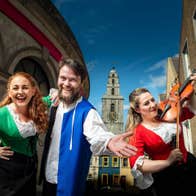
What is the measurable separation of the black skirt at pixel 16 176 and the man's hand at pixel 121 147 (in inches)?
34.1

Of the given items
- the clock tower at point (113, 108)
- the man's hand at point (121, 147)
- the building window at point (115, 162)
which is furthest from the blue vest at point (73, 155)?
the clock tower at point (113, 108)

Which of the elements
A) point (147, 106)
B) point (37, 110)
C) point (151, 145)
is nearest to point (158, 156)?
point (151, 145)

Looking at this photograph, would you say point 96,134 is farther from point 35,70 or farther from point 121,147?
point 35,70

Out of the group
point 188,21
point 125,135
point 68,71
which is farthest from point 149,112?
point 188,21

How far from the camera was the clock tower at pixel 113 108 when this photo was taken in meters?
65.9

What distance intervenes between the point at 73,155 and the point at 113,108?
66457mm

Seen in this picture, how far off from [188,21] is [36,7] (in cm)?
566

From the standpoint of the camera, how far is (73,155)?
1726mm

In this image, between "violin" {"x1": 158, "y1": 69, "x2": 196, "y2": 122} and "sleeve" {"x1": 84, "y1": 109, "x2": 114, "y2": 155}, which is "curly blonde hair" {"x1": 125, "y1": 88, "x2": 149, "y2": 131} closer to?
"violin" {"x1": 158, "y1": 69, "x2": 196, "y2": 122}

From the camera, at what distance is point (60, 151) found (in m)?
1.80

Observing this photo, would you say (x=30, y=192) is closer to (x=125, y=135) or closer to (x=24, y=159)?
(x=24, y=159)

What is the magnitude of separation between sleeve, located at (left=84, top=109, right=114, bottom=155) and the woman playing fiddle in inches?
12.9

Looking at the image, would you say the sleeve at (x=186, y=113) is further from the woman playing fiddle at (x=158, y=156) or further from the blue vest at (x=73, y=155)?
the blue vest at (x=73, y=155)

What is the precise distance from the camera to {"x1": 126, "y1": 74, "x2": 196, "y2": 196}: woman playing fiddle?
1590 mm
